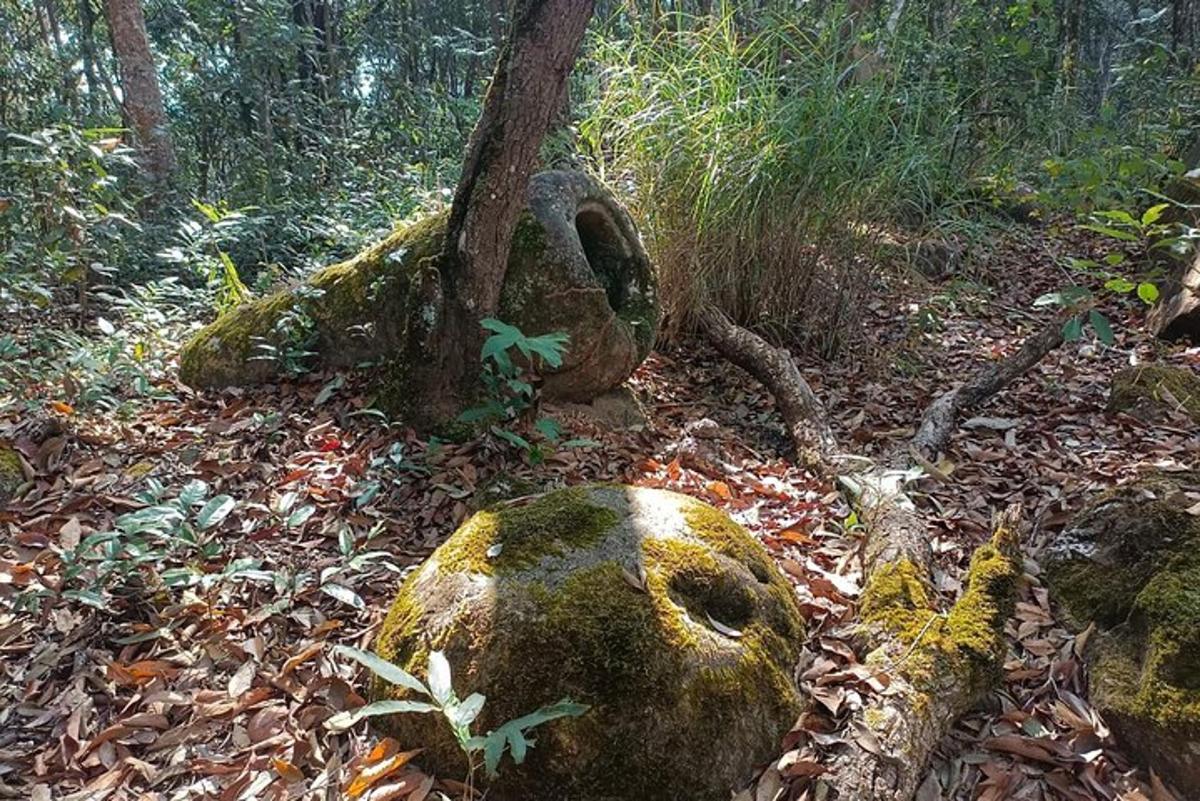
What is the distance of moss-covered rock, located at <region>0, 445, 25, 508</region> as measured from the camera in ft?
8.02

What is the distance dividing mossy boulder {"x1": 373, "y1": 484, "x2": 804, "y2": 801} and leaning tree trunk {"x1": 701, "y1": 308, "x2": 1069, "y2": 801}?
179mm

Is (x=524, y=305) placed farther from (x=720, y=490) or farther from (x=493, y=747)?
(x=493, y=747)

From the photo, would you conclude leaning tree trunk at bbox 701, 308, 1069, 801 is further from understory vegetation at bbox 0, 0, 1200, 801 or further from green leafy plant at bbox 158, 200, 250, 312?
green leafy plant at bbox 158, 200, 250, 312

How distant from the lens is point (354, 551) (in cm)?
224

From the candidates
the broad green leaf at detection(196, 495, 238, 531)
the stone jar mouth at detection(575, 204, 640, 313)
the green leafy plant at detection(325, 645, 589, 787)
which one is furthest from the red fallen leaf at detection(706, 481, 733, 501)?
the broad green leaf at detection(196, 495, 238, 531)

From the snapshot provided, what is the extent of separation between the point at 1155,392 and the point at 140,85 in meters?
7.07

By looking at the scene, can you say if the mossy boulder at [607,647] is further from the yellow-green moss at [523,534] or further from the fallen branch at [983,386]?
the fallen branch at [983,386]

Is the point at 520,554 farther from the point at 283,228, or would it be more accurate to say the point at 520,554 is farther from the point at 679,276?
the point at 283,228

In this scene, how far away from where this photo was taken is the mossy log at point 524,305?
3113 millimetres

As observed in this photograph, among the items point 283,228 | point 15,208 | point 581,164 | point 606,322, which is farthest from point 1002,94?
point 15,208

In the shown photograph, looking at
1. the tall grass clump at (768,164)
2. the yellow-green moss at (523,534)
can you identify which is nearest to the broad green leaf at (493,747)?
the yellow-green moss at (523,534)

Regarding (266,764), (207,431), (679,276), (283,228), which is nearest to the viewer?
(266,764)

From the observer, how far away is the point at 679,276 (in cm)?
399

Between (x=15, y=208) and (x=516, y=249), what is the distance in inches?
122
